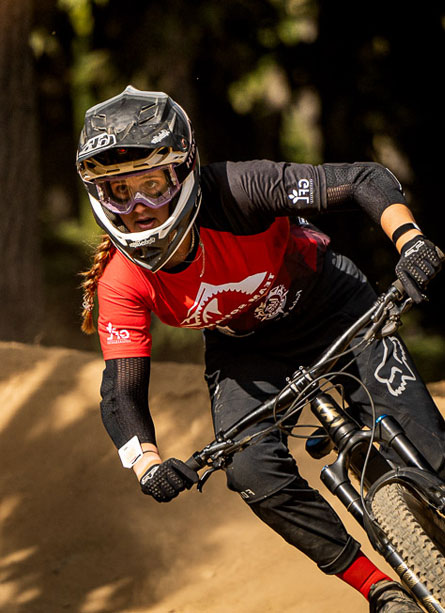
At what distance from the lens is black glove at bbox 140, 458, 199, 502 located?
304cm

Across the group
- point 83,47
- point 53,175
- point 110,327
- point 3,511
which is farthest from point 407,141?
point 110,327

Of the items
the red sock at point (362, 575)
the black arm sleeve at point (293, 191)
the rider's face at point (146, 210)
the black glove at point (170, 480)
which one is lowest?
the red sock at point (362, 575)

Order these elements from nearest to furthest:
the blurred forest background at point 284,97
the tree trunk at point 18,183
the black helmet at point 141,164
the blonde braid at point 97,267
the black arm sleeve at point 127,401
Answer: the black helmet at point 141,164, the black arm sleeve at point 127,401, the blonde braid at point 97,267, the blurred forest background at point 284,97, the tree trunk at point 18,183

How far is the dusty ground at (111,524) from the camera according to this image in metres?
4.90

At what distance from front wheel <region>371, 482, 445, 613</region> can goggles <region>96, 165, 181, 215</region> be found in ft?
4.71

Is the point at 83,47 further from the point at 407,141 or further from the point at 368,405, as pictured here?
the point at 368,405

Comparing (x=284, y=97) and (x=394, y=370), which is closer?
(x=394, y=370)

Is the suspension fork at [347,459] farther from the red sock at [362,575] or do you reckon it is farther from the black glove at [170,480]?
the black glove at [170,480]

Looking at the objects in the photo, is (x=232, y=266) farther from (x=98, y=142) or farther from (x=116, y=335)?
(x=98, y=142)

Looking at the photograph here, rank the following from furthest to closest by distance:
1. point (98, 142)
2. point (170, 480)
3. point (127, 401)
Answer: point (127, 401) < point (98, 142) < point (170, 480)

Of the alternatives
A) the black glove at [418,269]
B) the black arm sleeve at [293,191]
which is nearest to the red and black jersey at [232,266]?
the black arm sleeve at [293,191]

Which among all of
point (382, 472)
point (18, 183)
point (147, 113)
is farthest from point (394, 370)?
point (18, 183)

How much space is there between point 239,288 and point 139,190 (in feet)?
2.08

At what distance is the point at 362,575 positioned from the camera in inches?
137
